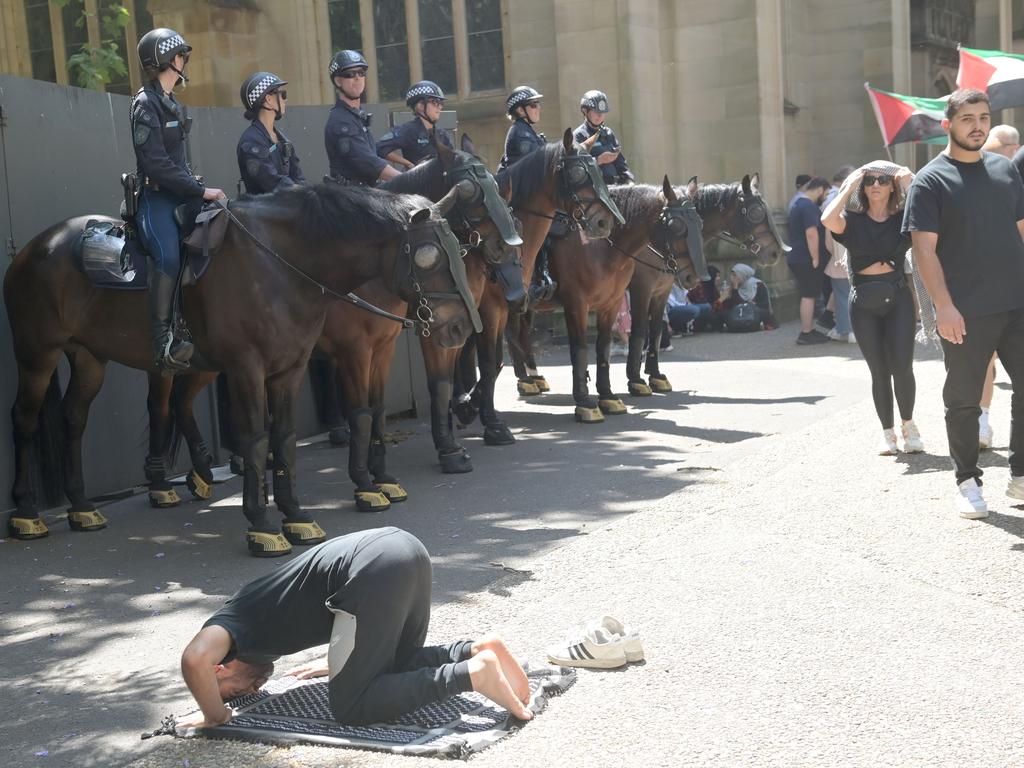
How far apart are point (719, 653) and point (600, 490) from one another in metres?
3.75

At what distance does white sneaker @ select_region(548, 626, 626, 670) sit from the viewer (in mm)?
5223

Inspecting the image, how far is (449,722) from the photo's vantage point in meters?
4.79

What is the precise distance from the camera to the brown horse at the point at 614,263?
1244 cm

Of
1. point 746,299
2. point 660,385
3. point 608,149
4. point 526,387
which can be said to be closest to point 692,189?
point 608,149

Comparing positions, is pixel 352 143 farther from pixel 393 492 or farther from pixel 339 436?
pixel 339 436

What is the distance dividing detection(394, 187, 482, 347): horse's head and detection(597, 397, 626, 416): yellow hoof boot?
4892 mm

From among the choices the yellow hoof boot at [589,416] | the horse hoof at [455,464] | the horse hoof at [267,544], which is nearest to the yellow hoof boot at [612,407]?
the yellow hoof boot at [589,416]

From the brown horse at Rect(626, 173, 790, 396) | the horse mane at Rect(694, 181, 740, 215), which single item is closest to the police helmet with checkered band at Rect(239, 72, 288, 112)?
the brown horse at Rect(626, 173, 790, 396)

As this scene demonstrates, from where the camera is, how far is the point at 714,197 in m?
14.1

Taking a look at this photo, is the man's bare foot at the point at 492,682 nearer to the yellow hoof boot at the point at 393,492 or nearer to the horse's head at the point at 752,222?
the yellow hoof boot at the point at 393,492

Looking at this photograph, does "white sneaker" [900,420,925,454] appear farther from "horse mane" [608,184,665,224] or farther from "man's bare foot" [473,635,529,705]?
"man's bare foot" [473,635,529,705]

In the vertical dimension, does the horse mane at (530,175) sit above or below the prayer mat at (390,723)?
above

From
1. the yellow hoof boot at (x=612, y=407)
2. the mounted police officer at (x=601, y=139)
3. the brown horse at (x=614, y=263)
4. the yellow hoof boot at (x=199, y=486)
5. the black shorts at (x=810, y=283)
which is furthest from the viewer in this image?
the black shorts at (x=810, y=283)

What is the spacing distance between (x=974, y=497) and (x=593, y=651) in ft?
10.5
